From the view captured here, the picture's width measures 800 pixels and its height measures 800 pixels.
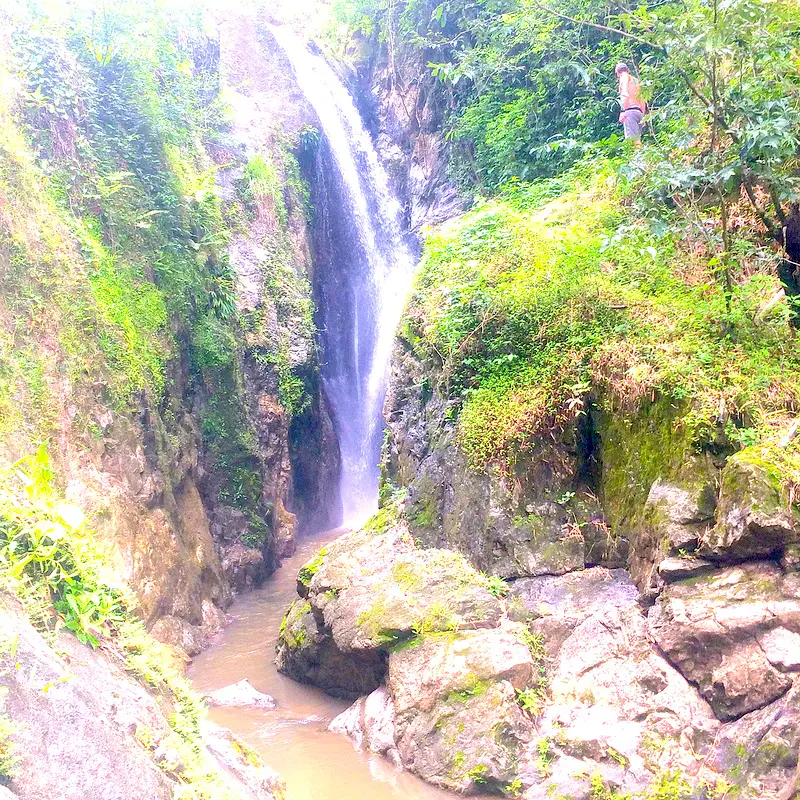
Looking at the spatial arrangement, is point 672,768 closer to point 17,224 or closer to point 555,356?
point 555,356

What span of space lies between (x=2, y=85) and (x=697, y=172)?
8.71m

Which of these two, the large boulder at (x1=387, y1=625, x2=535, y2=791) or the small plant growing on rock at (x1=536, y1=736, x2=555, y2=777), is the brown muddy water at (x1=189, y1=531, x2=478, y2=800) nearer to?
the large boulder at (x1=387, y1=625, x2=535, y2=791)

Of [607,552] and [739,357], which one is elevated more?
[739,357]

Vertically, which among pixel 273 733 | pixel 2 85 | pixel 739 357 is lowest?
pixel 273 733

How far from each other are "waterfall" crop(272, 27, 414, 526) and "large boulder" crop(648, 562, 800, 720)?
1134 cm

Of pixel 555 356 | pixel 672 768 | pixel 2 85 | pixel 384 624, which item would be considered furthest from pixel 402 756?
pixel 2 85

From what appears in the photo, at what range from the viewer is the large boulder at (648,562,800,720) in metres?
4.70

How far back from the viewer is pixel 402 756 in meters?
5.55

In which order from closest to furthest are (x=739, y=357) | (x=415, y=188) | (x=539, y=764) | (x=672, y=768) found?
1. (x=672, y=768)
2. (x=539, y=764)
3. (x=739, y=357)
4. (x=415, y=188)

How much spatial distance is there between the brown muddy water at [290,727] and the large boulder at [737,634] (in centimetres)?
202

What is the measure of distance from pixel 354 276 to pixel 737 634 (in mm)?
14204

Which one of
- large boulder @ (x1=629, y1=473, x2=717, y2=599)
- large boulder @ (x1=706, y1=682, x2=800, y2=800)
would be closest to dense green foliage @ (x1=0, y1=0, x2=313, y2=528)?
large boulder @ (x1=629, y1=473, x2=717, y2=599)

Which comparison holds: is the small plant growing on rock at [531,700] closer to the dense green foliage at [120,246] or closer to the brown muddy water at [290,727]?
the brown muddy water at [290,727]

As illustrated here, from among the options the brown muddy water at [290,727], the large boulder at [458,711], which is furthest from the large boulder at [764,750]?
the brown muddy water at [290,727]
